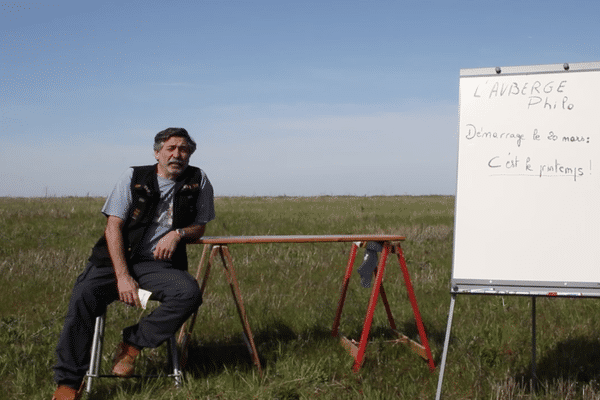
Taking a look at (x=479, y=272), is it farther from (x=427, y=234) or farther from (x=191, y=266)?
(x=427, y=234)

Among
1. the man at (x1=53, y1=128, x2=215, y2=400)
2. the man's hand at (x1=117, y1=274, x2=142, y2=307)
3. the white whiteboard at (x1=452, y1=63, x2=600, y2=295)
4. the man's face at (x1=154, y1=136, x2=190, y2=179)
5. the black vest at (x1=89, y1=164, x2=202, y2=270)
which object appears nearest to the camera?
the white whiteboard at (x1=452, y1=63, x2=600, y2=295)

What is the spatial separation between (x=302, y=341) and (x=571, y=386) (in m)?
2.52

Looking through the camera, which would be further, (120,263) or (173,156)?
(173,156)

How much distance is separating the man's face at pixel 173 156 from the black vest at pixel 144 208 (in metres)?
0.09

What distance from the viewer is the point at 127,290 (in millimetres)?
4449

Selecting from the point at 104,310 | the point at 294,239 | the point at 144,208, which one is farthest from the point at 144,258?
the point at 294,239

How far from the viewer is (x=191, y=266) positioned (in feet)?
31.9

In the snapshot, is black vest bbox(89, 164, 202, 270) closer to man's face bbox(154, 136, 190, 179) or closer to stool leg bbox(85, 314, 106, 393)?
man's face bbox(154, 136, 190, 179)

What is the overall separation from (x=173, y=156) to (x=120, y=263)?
3.47ft

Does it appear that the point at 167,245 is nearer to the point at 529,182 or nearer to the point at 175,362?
the point at 175,362

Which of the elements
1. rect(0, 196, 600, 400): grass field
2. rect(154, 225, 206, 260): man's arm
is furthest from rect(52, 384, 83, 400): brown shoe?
rect(154, 225, 206, 260): man's arm

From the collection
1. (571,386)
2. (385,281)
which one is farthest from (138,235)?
(385,281)

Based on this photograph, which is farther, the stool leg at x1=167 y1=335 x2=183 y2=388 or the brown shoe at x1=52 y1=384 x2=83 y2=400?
the stool leg at x1=167 y1=335 x2=183 y2=388

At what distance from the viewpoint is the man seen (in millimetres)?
4344
